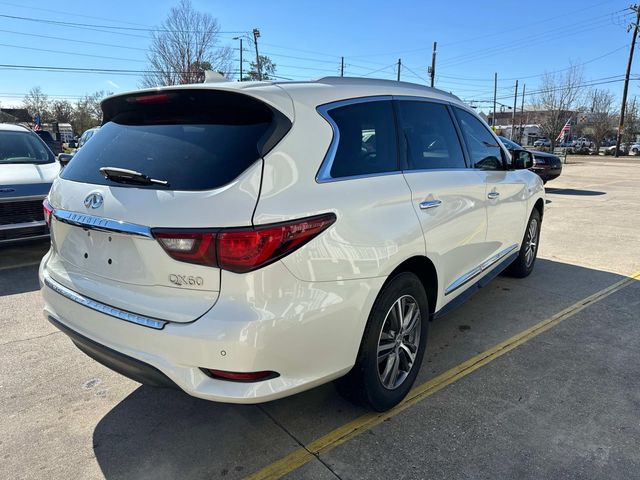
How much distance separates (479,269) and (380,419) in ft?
5.62

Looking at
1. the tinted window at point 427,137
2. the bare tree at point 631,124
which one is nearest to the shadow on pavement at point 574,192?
the tinted window at point 427,137

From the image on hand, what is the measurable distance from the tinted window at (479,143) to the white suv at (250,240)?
1.01 metres

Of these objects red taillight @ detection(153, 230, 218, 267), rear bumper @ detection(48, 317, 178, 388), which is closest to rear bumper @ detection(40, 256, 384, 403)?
rear bumper @ detection(48, 317, 178, 388)

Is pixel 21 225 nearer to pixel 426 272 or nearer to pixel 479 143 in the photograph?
pixel 426 272

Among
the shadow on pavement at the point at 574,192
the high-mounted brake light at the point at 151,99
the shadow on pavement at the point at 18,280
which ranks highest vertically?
the high-mounted brake light at the point at 151,99

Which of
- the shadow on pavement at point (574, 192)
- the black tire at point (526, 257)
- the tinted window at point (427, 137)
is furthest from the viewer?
the shadow on pavement at point (574, 192)

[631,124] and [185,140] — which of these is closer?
[185,140]

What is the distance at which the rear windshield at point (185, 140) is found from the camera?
216 cm

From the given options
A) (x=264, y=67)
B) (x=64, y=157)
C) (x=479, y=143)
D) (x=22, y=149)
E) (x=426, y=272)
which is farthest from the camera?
(x=264, y=67)

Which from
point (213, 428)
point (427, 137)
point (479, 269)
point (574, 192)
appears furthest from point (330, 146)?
point (574, 192)

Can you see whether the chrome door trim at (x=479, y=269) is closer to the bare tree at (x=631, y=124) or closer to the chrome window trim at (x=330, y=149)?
the chrome window trim at (x=330, y=149)

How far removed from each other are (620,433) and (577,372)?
73cm

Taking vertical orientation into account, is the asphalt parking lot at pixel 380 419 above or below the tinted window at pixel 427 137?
below

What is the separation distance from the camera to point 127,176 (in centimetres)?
233
